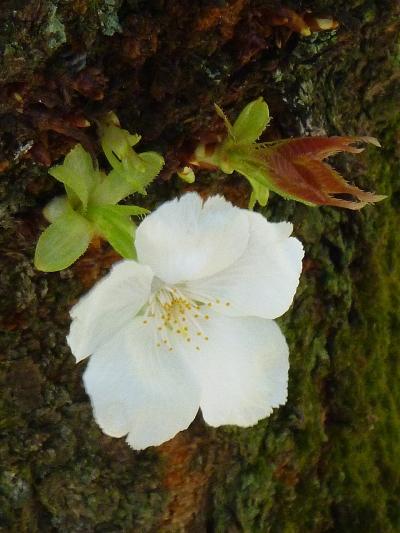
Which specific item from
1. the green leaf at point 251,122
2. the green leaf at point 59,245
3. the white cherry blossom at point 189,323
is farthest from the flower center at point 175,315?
the green leaf at point 251,122

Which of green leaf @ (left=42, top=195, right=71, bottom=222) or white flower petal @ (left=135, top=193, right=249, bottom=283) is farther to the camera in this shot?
green leaf @ (left=42, top=195, right=71, bottom=222)

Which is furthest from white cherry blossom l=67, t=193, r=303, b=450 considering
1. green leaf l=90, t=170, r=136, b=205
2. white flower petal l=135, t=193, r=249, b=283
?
green leaf l=90, t=170, r=136, b=205

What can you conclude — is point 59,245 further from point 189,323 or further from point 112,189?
point 189,323

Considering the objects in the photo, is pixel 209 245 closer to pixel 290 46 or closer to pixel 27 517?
pixel 290 46

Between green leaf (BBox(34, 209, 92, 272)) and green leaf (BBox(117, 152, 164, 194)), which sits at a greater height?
green leaf (BBox(117, 152, 164, 194))

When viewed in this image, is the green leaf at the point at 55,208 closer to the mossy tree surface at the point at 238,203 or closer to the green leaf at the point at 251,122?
the mossy tree surface at the point at 238,203

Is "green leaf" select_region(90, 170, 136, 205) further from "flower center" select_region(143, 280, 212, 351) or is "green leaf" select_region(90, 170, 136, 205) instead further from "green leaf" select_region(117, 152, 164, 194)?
"flower center" select_region(143, 280, 212, 351)

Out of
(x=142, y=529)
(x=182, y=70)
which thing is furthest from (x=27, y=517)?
(x=182, y=70)
